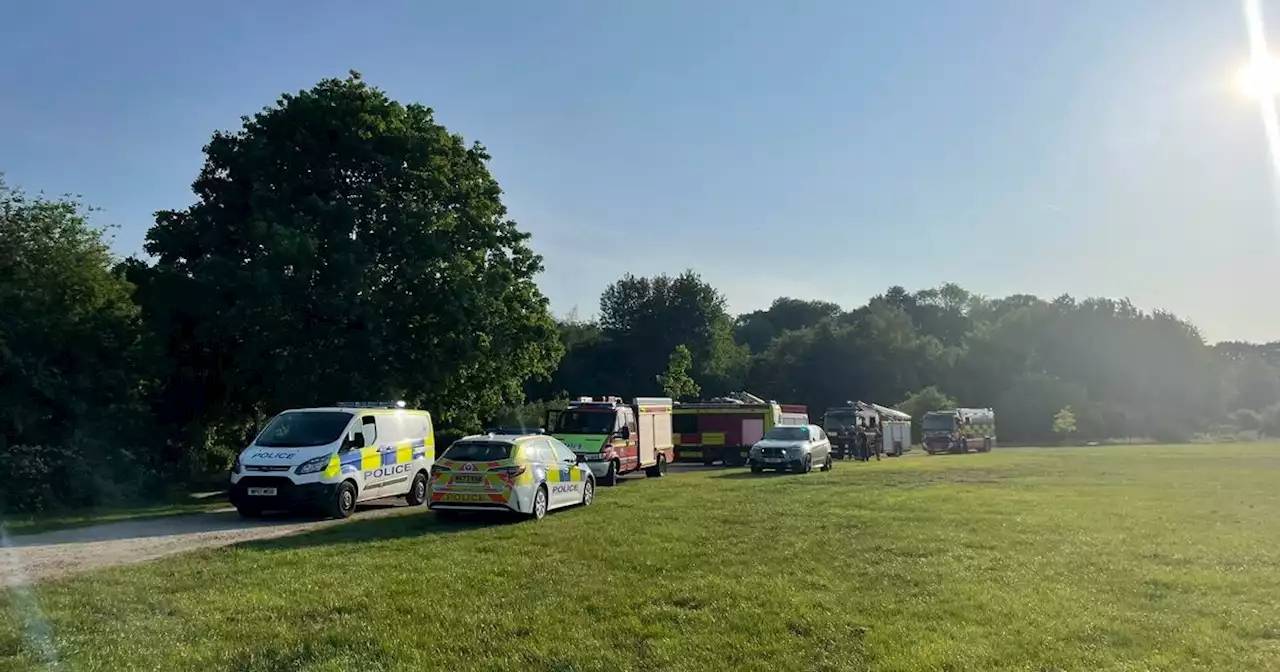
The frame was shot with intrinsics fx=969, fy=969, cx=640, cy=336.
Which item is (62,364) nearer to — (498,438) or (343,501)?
(343,501)

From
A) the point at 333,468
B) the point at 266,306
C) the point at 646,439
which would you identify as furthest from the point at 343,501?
the point at 646,439

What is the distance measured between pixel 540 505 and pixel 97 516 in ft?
27.8

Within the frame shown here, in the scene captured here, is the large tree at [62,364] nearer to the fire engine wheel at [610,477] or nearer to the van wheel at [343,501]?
the van wheel at [343,501]

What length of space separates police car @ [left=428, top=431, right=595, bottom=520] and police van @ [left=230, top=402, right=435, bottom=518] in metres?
1.96

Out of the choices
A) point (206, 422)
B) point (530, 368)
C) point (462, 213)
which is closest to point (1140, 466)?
point (530, 368)

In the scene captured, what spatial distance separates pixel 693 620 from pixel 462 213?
1992cm

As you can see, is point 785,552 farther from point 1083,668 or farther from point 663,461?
point 663,461

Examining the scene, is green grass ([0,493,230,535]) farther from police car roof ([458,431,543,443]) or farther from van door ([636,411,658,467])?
van door ([636,411,658,467])

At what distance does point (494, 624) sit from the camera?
822cm

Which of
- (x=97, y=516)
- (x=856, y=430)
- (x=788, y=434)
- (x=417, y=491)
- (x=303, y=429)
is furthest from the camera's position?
(x=856, y=430)

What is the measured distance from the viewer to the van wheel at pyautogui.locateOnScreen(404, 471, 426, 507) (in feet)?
65.4

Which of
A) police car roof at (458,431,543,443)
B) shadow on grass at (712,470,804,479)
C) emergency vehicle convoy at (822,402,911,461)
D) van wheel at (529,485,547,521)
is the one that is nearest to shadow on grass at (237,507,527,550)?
van wheel at (529,485,547,521)

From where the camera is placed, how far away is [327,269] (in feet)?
76.6

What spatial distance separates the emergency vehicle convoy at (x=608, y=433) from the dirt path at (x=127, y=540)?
7.13 meters
